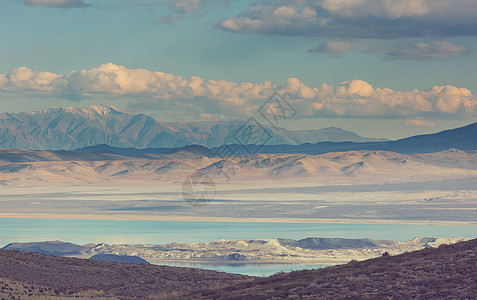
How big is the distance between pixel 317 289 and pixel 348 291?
2.35m

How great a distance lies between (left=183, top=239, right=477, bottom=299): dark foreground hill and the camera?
152ft

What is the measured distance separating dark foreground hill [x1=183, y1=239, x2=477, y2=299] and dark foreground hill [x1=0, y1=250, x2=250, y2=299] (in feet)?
28.3

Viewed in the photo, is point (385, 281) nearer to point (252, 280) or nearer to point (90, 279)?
point (252, 280)

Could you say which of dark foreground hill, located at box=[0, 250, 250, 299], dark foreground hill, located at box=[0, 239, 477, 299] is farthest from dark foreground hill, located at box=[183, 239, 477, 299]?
dark foreground hill, located at box=[0, 250, 250, 299]

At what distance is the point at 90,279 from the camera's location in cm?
6875

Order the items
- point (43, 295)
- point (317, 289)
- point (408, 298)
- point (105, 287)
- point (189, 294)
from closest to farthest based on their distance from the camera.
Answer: point (408, 298), point (317, 289), point (189, 294), point (43, 295), point (105, 287)

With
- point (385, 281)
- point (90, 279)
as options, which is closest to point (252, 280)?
point (385, 281)

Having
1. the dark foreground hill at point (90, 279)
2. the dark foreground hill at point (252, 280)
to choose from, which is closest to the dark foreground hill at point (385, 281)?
the dark foreground hill at point (252, 280)

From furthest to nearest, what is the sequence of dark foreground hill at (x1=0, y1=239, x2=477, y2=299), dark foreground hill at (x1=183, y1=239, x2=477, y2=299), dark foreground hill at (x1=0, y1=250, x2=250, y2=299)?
dark foreground hill at (x1=0, y1=250, x2=250, y2=299), dark foreground hill at (x1=0, y1=239, x2=477, y2=299), dark foreground hill at (x1=183, y1=239, x2=477, y2=299)

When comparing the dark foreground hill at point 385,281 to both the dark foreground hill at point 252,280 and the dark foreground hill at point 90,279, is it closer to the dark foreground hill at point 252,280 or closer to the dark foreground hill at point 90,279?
the dark foreground hill at point 252,280

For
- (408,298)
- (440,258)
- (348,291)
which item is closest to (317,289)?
(348,291)

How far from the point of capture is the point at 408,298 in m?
45.2

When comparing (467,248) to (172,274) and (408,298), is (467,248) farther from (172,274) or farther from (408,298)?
(172,274)

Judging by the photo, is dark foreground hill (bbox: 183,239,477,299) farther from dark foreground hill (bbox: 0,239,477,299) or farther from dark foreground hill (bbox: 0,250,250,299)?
dark foreground hill (bbox: 0,250,250,299)
